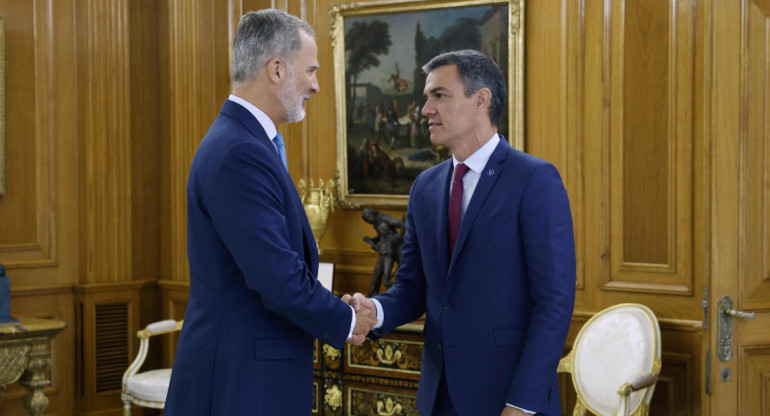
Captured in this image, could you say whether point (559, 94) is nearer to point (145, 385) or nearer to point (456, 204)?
point (456, 204)

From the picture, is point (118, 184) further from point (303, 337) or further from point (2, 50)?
point (303, 337)

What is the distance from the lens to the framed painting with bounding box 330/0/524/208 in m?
5.29

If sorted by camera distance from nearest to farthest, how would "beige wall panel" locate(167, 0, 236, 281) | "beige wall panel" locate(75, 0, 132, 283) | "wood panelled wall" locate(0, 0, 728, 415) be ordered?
1. "wood panelled wall" locate(0, 0, 728, 415)
2. "beige wall panel" locate(75, 0, 132, 283)
3. "beige wall panel" locate(167, 0, 236, 281)

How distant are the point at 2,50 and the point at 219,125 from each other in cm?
393

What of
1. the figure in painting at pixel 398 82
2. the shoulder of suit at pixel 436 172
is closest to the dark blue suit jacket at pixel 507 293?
the shoulder of suit at pixel 436 172

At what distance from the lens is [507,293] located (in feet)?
8.40

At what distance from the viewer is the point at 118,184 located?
20.7 feet

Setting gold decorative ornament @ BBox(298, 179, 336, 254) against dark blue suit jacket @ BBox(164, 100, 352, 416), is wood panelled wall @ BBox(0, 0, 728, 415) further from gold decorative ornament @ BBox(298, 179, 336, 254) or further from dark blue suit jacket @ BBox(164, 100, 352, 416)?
dark blue suit jacket @ BBox(164, 100, 352, 416)

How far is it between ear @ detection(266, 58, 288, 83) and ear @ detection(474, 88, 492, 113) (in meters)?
0.61

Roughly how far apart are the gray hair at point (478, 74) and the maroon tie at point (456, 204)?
196 mm

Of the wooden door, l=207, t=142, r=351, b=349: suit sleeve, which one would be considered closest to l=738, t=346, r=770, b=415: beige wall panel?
the wooden door

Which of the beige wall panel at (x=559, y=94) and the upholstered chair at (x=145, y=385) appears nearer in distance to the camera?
the beige wall panel at (x=559, y=94)

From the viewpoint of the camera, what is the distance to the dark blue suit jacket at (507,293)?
8.15 ft

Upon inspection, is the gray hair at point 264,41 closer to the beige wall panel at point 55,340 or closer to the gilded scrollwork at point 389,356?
the gilded scrollwork at point 389,356
